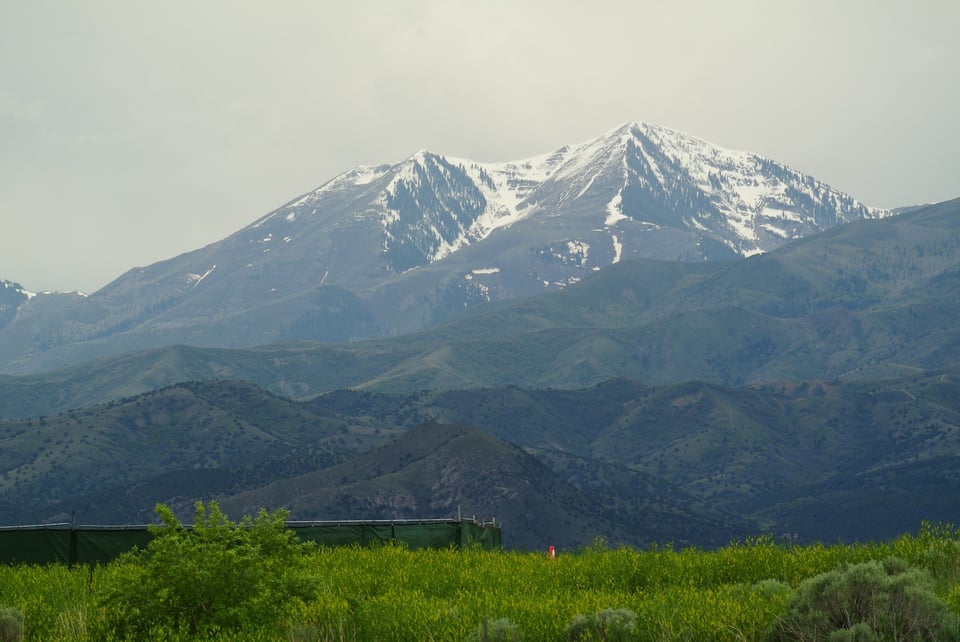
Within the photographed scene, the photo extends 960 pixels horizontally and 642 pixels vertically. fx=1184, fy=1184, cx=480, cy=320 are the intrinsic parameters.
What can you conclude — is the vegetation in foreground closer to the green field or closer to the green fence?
the green field

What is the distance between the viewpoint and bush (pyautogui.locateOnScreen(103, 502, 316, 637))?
2173 centimetres

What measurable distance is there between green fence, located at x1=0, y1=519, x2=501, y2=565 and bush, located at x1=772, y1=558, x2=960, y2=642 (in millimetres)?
14918

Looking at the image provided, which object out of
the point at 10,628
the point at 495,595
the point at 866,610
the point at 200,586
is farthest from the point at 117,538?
the point at 866,610

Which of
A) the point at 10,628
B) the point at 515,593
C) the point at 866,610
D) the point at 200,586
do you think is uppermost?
the point at 200,586

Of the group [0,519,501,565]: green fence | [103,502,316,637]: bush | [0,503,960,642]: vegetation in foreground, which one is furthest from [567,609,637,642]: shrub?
[0,519,501,565]: green fence

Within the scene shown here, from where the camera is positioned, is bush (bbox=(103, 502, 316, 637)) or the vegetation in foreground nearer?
the vegetation in foreground

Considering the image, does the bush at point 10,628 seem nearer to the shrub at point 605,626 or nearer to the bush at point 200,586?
the bush at point 200,586

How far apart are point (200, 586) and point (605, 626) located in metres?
7.54

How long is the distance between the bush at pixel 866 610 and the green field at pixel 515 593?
106 millimetres

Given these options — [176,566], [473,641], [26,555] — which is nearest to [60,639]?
[176,566]

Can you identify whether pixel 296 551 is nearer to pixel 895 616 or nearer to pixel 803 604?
pixel 803 604

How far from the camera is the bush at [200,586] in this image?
71.3 ft

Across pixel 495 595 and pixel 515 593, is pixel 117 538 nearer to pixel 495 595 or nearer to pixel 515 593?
pixel 495 595

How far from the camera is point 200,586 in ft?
72.0
